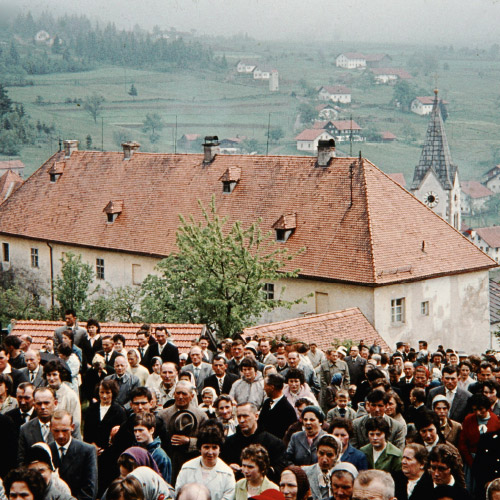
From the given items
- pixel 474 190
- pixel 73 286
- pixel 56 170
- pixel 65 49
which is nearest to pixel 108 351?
pixel 73 286

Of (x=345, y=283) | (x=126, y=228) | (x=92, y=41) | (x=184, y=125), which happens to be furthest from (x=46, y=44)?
(x=345, y=283)

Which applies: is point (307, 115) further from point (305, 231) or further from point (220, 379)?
point (220, 379)

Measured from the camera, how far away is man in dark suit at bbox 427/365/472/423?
12.5m

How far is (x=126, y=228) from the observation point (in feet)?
151

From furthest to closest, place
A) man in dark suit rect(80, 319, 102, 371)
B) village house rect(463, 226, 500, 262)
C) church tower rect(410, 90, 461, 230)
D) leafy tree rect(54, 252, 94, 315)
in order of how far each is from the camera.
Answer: village house rect(463, 226, 500, 262) < church tower rect(410, 90, 461, 230) < leafy tree rect(54, 252, 94, 315) < man in dark suit rect(80, 319, 102, 371)

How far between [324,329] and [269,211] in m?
15.0

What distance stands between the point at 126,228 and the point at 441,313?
15393mm

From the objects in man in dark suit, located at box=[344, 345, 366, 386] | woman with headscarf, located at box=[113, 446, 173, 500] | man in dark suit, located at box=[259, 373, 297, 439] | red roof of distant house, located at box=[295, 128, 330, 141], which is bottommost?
red roof of distant house, located at box=[295, 128, 330, 141]

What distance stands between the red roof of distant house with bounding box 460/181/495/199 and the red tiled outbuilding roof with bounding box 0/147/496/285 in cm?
12144

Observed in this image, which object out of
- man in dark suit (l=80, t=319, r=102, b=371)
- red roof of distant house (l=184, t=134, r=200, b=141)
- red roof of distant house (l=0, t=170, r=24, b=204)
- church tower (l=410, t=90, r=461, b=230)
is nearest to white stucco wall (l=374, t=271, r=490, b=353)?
man in dark suit (l=80, t=319, r=102, b=371)

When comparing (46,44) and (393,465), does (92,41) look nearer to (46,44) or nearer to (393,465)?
(46,44)

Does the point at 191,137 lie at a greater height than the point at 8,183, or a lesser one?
lesser

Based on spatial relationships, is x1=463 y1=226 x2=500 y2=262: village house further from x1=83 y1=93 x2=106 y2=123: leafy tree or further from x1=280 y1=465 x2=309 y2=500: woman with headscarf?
x1=280 y1=465 x2=309 y2=500: woman with headscarf

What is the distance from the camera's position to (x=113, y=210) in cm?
4700
